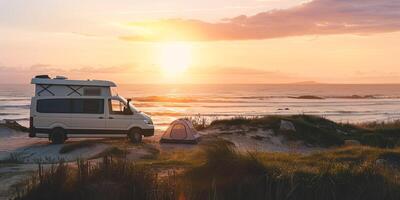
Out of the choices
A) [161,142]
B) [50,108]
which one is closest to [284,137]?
[161,142]

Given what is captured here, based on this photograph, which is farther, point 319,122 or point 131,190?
point 319,122

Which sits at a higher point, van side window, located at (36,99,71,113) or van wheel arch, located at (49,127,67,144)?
van side window, located at (36,99,71,113)

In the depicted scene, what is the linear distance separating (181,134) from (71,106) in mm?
4573

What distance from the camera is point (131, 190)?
9.71m

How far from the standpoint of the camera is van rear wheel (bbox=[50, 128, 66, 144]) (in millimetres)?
22078

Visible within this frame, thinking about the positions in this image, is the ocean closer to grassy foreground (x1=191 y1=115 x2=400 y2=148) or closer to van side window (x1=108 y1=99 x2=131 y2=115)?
van side window (x1=108 y1=99 x2=131 y2=115)

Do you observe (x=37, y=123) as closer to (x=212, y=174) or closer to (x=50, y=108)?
(x=50, y=108)

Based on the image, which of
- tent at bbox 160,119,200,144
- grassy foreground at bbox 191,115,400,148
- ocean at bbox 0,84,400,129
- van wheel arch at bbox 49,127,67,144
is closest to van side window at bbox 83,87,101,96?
van wheel arch at bbox 49,127,67,144

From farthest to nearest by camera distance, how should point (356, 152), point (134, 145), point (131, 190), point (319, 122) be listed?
point (319, 122), point (134, 145), point (356, 152), point (131, 190)

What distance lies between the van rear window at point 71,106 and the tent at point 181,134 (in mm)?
2934

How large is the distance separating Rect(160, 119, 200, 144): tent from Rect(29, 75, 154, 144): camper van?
100 cm

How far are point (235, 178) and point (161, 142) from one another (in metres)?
12.3

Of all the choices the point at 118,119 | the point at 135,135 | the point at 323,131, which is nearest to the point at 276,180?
the point at 135,135

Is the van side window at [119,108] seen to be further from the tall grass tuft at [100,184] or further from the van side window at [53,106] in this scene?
the tall grass tuft at [100,184]
